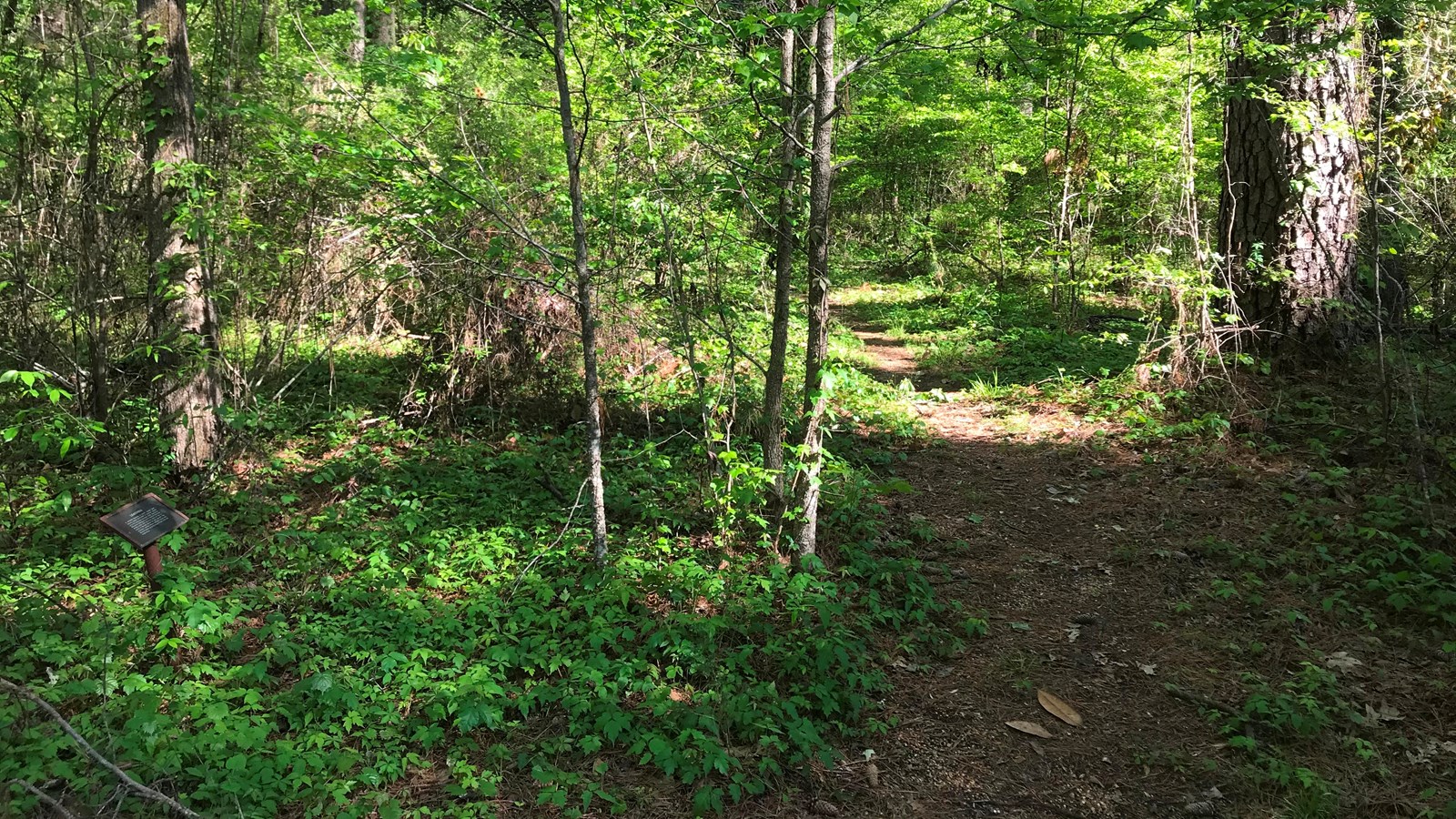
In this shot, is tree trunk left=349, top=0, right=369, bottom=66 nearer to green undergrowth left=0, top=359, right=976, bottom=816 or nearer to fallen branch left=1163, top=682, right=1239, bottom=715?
green undergrowth left=0, top=359, right=976, bottom=816

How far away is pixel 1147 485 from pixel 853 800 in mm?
4096

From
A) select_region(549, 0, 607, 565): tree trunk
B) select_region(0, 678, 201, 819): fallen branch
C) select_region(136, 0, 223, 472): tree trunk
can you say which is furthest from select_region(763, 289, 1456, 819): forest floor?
select_region(136, 0, 223, 472): tree trunk

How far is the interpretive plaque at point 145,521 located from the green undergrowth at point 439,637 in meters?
0.37

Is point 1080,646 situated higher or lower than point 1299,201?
lower

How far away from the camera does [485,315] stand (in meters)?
7.09

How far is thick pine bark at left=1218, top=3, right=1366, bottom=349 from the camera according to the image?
22.1 feet

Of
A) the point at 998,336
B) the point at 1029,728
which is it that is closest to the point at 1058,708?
the point at 1029,728

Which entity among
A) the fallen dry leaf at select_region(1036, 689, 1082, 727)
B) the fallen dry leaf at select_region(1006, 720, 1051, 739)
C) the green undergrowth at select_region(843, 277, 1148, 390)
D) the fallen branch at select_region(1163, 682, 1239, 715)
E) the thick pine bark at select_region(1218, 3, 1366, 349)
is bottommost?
the fallen dry leaf at select_region(1006, 720, 1051, 739)

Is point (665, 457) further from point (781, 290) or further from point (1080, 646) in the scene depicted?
point (1080, 646)

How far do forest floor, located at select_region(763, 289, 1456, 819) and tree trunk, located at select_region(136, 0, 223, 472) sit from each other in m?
5.66

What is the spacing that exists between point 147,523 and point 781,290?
3928 mm

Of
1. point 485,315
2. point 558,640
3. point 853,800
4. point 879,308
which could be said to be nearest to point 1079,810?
point 853,800

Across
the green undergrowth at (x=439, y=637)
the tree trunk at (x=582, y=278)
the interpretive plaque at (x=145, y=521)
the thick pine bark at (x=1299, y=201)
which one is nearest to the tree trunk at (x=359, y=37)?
the tree trunk at (x=582, y=278)

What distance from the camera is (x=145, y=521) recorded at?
4328 mm
